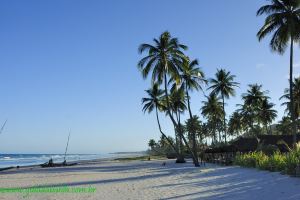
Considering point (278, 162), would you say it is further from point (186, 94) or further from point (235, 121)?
point (235, 121)

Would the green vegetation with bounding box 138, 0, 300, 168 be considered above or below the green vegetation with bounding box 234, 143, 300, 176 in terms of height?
above

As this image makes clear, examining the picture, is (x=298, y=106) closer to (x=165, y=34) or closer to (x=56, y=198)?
(x=165, y=34)

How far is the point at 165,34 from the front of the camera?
121 ft

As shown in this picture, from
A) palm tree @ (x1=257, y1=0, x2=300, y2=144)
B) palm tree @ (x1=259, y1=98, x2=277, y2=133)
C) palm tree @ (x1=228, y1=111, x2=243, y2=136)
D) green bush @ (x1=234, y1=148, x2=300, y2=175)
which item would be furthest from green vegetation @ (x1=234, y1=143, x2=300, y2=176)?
palm tree @ (x1=228, y1=111, x2=243, y2=136)

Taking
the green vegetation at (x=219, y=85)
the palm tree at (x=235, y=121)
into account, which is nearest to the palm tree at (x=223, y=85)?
the green vegetation at (x=219, y=85)

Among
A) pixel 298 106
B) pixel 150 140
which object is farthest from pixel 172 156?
pixel 150 140

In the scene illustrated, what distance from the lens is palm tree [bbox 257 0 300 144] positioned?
1203 inches

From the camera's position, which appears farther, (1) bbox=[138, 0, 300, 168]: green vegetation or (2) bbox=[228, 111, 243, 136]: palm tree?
(2) bbox=[228, 111, 243, 136]: palm tree

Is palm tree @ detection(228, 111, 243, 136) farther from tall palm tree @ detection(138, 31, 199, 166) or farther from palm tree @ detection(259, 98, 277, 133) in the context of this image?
tall palm tree @ detection(138, 31, 199, 166)

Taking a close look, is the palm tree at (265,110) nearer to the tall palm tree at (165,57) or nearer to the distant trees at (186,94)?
the distant trees at (186,94)

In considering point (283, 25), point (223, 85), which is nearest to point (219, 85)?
Answer: point (223, 85)

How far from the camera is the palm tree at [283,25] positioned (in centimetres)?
3056

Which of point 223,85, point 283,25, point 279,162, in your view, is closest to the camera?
point 279,162

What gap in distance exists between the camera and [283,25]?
31.0 meters
